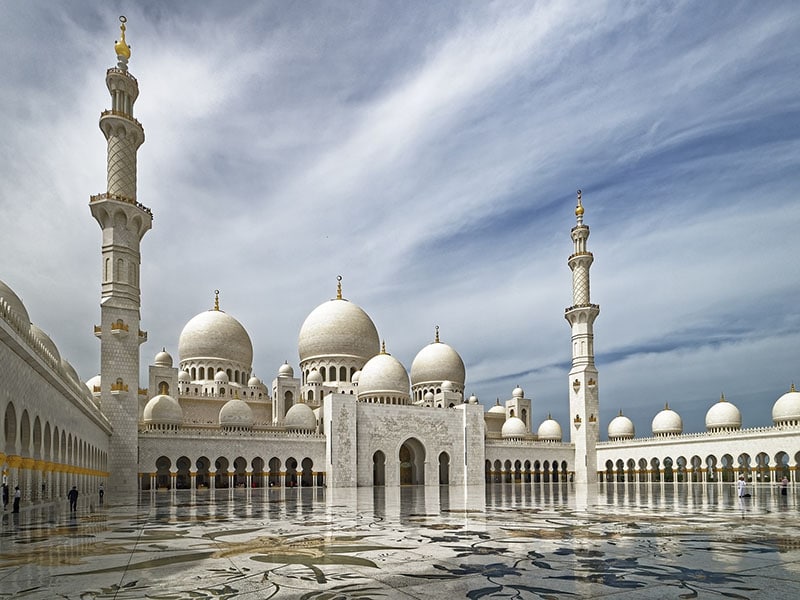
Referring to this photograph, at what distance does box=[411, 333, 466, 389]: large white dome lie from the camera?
46844 millimetres

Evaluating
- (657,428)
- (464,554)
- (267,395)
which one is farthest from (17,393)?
(657,428)

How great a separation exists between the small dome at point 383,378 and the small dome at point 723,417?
61.2 feet

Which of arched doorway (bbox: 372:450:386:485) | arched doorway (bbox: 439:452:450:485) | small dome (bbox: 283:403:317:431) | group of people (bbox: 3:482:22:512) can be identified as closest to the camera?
group of people (bbox: 3:482:22:512)

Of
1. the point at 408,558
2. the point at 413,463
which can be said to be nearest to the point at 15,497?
the point at 408,558

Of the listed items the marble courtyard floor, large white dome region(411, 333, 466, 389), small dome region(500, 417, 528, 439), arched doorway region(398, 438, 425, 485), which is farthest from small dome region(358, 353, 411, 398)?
the marble courtyard floor

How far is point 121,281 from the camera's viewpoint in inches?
1136

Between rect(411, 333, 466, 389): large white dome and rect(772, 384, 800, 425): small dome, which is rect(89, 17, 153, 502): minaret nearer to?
rect(411, 333, 466, 389): large white dome

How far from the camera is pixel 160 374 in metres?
37.7

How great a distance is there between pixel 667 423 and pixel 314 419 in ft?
75.5

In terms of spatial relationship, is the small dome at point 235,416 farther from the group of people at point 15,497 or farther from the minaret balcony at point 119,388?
the group of people at point 15,497

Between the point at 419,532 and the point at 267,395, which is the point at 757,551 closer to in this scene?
the point at 419,532

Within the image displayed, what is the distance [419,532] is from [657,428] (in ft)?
129

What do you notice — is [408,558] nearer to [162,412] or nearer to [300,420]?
[162,412]

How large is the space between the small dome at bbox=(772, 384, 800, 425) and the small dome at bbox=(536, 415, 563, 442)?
44.8 feet
